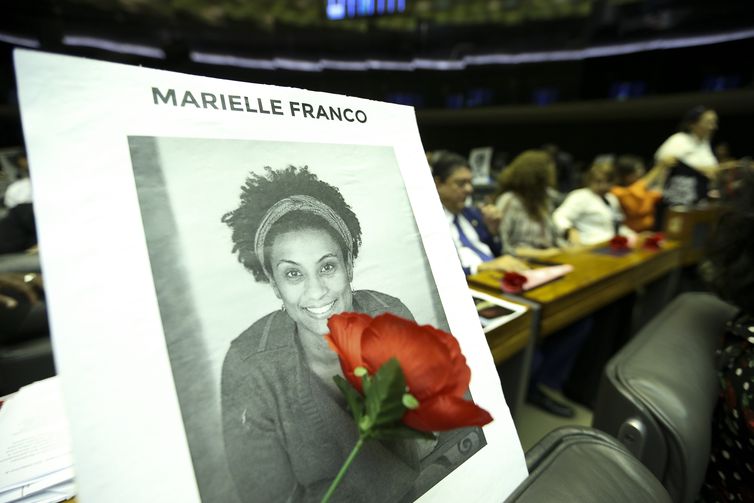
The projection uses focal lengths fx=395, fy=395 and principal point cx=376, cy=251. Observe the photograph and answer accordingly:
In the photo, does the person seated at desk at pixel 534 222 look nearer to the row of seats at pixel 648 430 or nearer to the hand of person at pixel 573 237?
the hand of person at pixel 573 237

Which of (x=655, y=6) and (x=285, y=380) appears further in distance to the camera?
(x=655, y=6)

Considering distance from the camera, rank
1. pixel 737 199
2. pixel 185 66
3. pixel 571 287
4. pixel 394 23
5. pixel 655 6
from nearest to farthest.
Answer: pixel 737 199
pixel 571 287
pixel 185 66
pixel 655 6
pixel 394 23

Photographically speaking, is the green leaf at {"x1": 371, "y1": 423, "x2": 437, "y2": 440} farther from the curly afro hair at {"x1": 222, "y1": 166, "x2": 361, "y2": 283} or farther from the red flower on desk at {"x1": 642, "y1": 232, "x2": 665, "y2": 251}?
the red flower on desk at {"x1": 642, "y1": 232, "x2": 665, "y2": 251}

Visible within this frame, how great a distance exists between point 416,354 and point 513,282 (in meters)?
1.04

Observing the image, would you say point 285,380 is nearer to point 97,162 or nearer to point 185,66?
point 97,162

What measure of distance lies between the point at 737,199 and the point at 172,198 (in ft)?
3.16

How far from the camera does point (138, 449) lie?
0.22 m

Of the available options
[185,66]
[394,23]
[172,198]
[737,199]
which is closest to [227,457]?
[172,198]

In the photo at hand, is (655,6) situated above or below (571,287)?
above

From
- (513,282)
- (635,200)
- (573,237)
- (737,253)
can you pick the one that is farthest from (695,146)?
(737,253)

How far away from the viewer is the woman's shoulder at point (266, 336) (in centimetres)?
28

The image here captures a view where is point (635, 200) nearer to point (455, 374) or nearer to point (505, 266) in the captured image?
point (505, 266)

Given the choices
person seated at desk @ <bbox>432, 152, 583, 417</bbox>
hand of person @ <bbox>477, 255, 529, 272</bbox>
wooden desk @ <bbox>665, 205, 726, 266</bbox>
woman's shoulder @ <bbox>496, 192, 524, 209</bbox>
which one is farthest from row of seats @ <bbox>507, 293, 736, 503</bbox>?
wooden desk @ <bbox>665, 205, 726, 266</bbox>

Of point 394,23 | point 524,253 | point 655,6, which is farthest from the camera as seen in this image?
point 394,23
